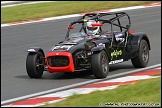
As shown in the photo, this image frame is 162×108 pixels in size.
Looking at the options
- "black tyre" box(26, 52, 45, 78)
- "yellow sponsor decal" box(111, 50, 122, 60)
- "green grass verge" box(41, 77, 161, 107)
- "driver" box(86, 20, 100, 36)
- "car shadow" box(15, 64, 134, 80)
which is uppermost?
"driver" box(86, 20, 100, 36)

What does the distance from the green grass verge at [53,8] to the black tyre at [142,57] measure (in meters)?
13.0

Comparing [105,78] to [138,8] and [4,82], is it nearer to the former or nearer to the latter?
[4,82]

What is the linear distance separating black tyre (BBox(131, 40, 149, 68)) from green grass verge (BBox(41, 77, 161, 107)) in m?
3.56

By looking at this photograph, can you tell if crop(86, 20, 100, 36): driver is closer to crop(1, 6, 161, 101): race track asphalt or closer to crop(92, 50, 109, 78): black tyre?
crop(1, 6, 161, 101): race track asphalt

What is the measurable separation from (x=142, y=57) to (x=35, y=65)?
274 centimetres

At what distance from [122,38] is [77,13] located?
14.8 metres

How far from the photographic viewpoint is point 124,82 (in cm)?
1175

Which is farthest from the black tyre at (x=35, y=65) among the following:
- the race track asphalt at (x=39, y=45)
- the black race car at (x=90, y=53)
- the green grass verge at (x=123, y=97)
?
the green grass verge at (x=123, y=97)

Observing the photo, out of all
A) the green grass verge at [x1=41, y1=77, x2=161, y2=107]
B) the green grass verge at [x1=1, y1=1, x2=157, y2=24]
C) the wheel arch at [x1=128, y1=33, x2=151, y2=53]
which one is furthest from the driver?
the green grass verge at [x1=1, y1=1, x2=157, y2=24]

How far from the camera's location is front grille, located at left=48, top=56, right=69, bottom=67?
40.6ft

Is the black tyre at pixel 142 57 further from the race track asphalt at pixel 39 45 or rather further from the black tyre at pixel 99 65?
the black tyre at pixel 99 65

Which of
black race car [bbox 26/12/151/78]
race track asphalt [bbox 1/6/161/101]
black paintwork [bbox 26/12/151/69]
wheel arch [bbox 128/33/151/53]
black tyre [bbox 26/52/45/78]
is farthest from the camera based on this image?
wheel arch [bbox 128/33/151/53]

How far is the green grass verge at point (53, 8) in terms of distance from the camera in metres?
27.7

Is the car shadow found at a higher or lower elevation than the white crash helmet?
lower
